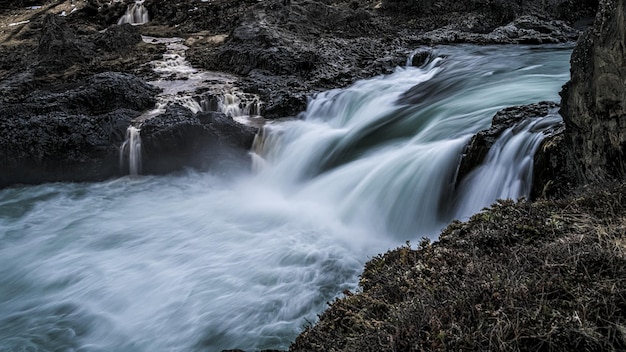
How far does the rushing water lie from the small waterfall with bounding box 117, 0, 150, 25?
18.0m

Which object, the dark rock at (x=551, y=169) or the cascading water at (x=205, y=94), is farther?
the cascading water at (x=205, y=94)

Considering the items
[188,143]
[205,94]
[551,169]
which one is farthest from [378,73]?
[551,169]

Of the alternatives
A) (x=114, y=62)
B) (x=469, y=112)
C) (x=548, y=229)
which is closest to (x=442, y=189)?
(x=469, y=112)

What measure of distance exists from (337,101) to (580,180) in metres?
8.31

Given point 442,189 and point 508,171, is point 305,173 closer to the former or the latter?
point 442,189

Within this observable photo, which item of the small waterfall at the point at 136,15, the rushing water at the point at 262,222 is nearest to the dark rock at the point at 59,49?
the rushing water at the point at 262,222

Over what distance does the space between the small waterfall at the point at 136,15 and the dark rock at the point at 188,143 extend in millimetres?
17631

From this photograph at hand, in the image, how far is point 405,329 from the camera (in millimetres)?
3139

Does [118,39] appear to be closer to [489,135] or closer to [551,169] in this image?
[489,135]

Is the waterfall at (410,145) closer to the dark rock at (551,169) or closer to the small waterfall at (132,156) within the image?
the dark rock at (551,169)

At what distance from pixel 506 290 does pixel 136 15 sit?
2870 centimetres

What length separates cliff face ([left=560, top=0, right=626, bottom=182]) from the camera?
528 cm

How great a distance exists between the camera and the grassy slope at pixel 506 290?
2.80 metres

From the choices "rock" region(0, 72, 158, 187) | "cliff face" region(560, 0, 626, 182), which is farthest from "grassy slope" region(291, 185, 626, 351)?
"rock" region(0, 72, 158, 187)
